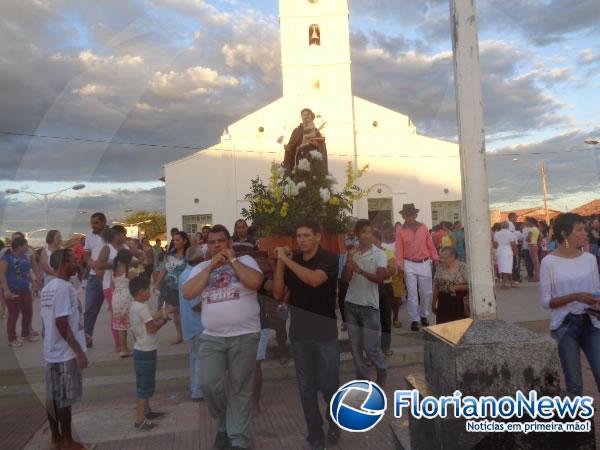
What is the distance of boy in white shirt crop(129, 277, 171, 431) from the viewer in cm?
498

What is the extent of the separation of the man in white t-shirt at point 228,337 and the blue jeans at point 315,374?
1.31 ft

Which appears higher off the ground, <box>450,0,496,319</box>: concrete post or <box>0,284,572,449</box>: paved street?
<box>450,0,496,319</box>: concrete post

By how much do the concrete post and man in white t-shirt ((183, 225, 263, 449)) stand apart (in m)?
1.83

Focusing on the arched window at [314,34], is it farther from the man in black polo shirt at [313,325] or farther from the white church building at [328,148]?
the man in black polo shirt at [313,325]

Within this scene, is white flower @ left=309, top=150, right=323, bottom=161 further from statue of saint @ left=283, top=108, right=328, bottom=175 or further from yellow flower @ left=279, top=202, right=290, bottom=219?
yellow flower @ left=279, top=202, right=290, bottom=219

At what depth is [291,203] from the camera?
241 inches

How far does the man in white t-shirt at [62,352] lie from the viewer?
4410 millimetres

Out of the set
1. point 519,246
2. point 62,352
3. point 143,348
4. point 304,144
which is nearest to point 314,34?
point 519,246

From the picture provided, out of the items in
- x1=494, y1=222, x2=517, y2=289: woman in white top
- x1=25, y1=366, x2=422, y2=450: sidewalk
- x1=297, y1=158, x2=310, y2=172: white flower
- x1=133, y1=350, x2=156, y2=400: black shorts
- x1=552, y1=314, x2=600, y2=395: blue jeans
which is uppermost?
x1=297, y1=158, x2=310, y2=172: white flower

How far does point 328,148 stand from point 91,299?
20.3 metres

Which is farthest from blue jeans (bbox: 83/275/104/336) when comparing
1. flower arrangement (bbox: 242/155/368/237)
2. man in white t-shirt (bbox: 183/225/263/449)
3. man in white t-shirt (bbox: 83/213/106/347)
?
man in white t-shirt (bbox: 183/225/263/449)

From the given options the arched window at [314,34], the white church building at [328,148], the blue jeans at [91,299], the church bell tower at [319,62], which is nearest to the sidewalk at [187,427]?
the blue jeans at [91,299]

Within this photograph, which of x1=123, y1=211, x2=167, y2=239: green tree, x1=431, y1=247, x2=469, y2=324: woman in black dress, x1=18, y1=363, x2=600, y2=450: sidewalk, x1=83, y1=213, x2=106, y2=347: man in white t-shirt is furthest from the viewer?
x1=123, y1=211, x2=167, y2=239: green tree

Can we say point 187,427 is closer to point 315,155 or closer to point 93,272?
point 93,272
